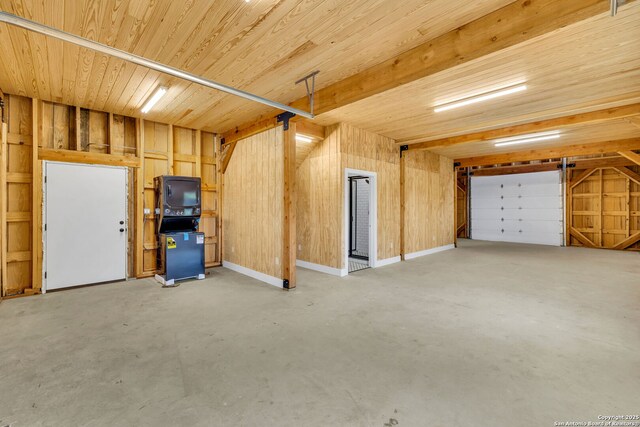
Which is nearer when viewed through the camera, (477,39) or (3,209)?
(477,39)

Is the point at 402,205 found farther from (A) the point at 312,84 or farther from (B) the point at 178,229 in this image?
(B) the point at 178,229

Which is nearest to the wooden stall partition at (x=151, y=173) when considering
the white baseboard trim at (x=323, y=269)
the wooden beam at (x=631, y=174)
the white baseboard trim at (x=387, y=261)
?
the white baseboard trim at (x=323, y=269)

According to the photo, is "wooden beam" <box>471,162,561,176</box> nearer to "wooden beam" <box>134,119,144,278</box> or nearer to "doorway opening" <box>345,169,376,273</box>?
"doorway opening" <box>345,169,376,273</box>

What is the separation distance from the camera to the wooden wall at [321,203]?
5.31 meters

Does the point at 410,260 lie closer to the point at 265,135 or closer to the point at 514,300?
the point at 514,300

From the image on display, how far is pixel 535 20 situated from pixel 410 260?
17.7 feet

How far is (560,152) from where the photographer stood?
761 cm

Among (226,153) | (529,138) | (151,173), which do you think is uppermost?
(529,138)

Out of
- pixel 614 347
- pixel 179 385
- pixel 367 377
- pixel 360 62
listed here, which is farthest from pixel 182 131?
pixel 614 347

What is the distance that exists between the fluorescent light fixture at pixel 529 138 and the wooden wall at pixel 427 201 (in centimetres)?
176

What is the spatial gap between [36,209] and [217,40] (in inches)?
153

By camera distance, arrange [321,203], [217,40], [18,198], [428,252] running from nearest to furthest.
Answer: [217,40] → [18,198] → [321,203] → [428,252]

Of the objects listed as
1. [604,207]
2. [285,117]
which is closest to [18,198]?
[285,117]

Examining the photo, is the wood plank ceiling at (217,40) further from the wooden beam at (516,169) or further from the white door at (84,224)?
the wooden beam at (516,169)
